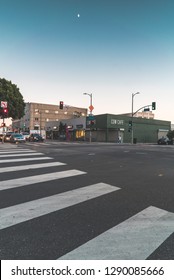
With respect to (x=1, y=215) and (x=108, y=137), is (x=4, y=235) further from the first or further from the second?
(x=108, y=137)

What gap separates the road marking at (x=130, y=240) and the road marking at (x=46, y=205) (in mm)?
1277

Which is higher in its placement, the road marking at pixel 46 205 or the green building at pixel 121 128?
the green building at pixel 121 128

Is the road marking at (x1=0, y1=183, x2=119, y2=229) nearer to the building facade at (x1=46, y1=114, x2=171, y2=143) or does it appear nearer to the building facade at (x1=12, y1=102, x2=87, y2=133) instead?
the building facade at (x1=46, y1=114, x2=171, y2=143)

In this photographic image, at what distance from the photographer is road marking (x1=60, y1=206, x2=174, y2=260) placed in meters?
2.44

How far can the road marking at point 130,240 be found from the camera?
7.99 ft

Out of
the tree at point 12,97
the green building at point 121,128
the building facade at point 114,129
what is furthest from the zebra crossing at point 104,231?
the green building at point 121,128

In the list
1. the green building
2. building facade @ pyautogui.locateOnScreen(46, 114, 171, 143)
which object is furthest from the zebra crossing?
the green building

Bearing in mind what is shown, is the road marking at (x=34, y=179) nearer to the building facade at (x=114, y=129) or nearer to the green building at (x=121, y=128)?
the building facade at (x=114, y=129)

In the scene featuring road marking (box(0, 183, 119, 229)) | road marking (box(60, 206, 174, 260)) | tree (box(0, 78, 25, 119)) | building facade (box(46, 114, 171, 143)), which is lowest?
road marking (box(60, 206, 174, 260))

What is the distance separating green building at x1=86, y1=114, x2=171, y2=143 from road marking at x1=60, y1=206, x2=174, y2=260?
42510 millimetres

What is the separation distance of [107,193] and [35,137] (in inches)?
1386

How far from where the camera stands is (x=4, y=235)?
289 centimetres

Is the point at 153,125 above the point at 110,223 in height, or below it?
above
